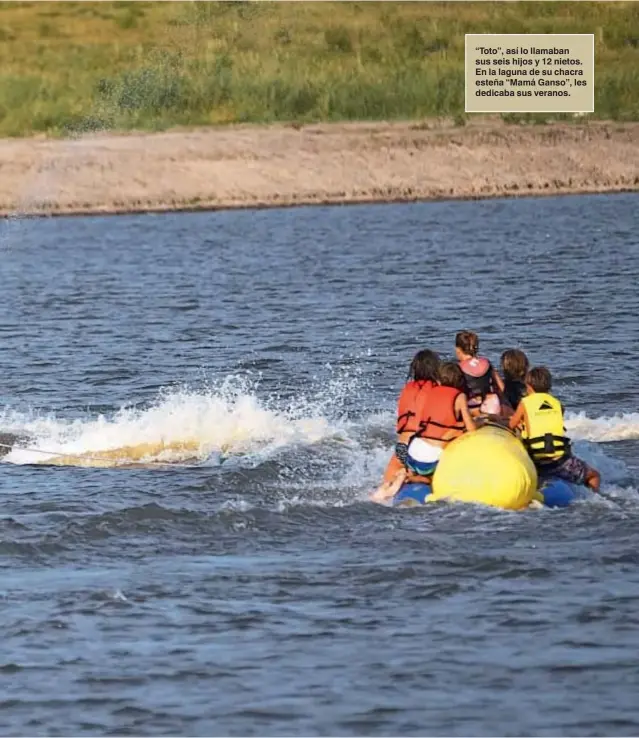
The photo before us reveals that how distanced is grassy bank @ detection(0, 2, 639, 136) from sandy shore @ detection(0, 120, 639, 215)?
0.94 m

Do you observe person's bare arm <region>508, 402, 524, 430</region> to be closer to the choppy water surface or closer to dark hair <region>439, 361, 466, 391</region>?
dark hair <region>439, 361, 466, 391</region>

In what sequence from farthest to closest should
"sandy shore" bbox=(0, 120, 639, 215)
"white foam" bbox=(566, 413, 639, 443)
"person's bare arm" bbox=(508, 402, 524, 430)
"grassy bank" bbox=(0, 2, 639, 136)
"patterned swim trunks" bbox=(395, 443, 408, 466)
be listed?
"grassy bank" bbox=(0, 2, 639, 136), "sandy shore" bbox=(0, 120, 639, 215), "white foam" bbox=(566, 413, 639, 443), "patterned swim trunks" bbox=(395, 443, 408, 466), "person's bare arm" bbox=(508, 402, 524, 430)

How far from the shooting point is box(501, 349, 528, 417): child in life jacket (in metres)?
16.7

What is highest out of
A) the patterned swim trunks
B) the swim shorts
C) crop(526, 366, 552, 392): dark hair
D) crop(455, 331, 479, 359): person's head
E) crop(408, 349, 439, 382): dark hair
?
crop(455, 331, 479, 359): person's head

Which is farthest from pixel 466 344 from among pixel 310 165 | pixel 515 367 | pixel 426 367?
pixel 310 165

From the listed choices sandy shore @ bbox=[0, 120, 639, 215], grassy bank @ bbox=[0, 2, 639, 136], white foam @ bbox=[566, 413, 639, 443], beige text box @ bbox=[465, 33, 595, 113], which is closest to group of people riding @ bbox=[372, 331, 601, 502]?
white foam @ bbox=[566, 413, 639, 443]

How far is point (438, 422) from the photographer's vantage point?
623 inches

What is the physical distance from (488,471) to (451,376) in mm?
1065

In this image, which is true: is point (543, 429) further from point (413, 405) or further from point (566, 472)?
point (413, 405)

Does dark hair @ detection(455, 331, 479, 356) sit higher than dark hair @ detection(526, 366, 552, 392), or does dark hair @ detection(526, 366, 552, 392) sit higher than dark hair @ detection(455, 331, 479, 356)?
dark hair @ detection(455, 331, 479, 356)

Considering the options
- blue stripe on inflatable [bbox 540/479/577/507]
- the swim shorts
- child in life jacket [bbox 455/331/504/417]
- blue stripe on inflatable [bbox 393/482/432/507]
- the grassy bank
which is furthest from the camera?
the grassy bank

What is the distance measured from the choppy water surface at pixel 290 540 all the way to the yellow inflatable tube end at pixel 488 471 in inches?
8.0

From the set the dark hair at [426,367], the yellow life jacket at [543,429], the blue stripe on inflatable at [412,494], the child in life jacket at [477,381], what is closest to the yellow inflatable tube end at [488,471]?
the blue stripe on inflatable at [412,494]

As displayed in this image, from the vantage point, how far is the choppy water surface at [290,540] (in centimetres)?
1130
